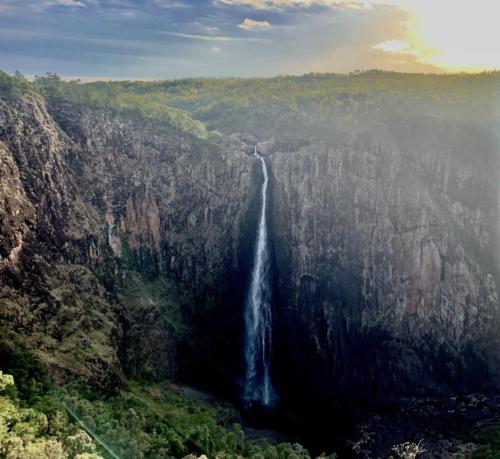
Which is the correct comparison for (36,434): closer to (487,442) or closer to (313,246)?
(487,442)

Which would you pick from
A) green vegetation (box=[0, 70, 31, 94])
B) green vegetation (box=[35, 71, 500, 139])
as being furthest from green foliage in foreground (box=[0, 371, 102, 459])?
green vegetation (box=[35, 71, 500, 139])

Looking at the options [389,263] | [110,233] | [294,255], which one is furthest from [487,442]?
[110,233]

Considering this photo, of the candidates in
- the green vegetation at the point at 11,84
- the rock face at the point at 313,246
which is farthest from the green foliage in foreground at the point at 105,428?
the green vegetation at the point at 11,84

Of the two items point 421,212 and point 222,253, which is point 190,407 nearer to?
point 222,253

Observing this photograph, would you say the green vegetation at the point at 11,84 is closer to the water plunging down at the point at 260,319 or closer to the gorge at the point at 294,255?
the gorge at the point at 294,255

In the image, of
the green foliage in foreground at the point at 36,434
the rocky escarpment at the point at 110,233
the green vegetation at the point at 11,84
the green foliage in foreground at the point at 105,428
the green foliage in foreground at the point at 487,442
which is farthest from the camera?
the green vegetation at the point at 11,84

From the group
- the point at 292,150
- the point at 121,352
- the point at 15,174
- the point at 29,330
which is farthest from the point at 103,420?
the point at 292,150
